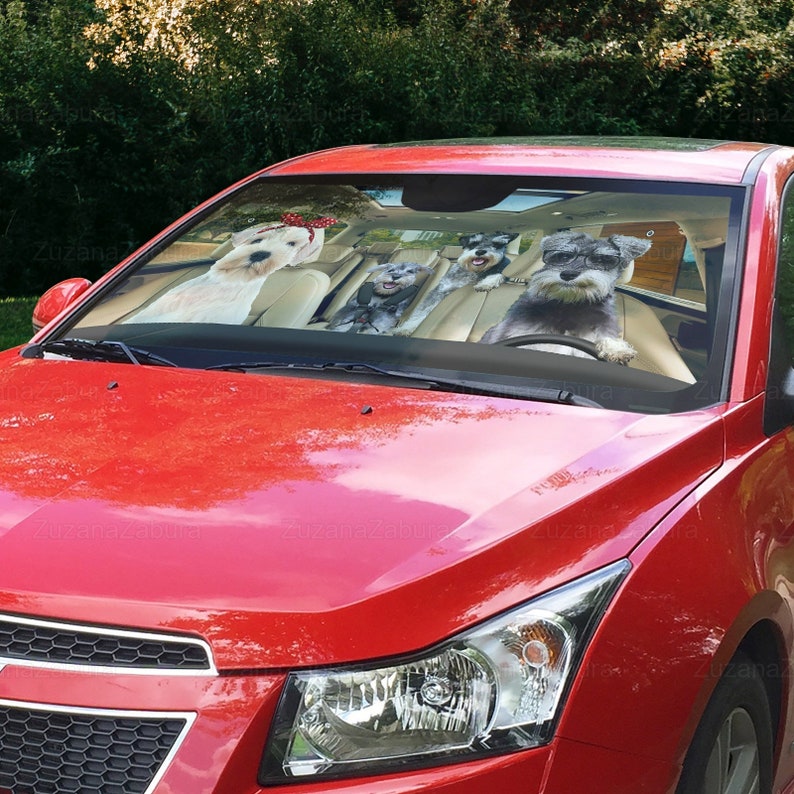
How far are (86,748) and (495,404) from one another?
1.20m

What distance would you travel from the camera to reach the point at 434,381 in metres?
2.85

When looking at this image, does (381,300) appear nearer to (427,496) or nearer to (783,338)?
(783,338)

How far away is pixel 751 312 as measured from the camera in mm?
2900

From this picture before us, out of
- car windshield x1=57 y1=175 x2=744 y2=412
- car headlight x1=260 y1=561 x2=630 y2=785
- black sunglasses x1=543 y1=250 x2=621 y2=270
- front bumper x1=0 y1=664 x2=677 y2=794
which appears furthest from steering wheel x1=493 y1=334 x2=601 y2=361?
front bumper x1=0 y1=664 x2=677 y2=794

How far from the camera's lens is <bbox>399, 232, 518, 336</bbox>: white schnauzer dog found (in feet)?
10.6

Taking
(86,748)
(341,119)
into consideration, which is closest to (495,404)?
(86,748)

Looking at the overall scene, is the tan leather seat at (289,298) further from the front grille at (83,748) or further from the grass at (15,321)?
the grass at (15,321)

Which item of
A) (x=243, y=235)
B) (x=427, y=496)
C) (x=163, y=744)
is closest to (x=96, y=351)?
(x=243, y=235)

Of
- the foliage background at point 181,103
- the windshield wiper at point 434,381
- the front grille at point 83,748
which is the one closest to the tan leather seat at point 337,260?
the windshield wiper at point 434,381

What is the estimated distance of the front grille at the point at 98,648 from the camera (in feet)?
6.01

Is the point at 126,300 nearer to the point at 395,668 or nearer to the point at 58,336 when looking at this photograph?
the point at 58,336

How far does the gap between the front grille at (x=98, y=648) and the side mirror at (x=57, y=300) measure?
6.70 feet

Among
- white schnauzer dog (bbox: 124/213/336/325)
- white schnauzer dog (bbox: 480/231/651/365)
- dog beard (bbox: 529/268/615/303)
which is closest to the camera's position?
white schnauzer dog (bbox: 480/231/651/365)

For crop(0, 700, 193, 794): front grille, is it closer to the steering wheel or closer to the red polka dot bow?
the steering wheel
